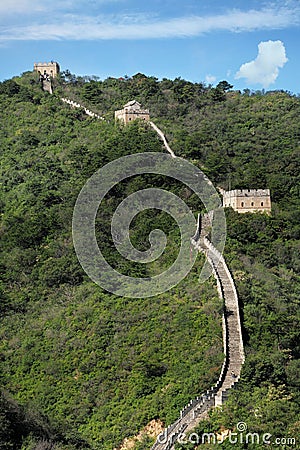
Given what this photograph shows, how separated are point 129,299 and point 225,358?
9.11 m

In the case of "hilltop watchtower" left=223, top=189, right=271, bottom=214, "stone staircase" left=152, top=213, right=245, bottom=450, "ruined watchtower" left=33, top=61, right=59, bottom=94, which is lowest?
"stone staircase" left=152, top=213, right=245, bottom=450

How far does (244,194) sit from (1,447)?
75.2 feet

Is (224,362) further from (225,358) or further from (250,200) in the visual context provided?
(250,200)

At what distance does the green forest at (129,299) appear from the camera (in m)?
30.2

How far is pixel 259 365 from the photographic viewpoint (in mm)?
29375

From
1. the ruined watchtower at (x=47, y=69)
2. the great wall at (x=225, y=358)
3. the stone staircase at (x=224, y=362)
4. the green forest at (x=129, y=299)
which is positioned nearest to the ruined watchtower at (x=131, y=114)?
the green forest at (x=129, y=299)

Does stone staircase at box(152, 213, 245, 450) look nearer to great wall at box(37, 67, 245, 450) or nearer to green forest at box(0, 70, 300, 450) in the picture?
great wall at box(37, 67, 245, 450)

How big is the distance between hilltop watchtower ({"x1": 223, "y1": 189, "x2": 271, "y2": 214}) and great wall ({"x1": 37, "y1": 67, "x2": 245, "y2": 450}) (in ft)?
12.0

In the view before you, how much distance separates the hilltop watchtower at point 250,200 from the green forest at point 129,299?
2.36 feet

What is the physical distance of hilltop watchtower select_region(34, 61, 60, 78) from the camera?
77250 mm

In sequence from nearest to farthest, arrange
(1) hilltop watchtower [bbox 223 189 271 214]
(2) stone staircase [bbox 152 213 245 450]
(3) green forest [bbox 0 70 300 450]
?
(2) stone staircase [bbox 152 213 245 450], (3) green forest [bbox 0 70 300 450], (1) hilltop watchtower [bbox 223 189 271 214]

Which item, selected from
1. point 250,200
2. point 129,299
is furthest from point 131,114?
point 129,299

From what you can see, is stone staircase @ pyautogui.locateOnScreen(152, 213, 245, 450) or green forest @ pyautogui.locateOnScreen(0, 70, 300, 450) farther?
green forest @ pyautogui.locateOnScreen(0, 70, 300, 450)

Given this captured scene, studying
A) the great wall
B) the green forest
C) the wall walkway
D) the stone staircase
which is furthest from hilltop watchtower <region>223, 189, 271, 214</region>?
the stone staircase
